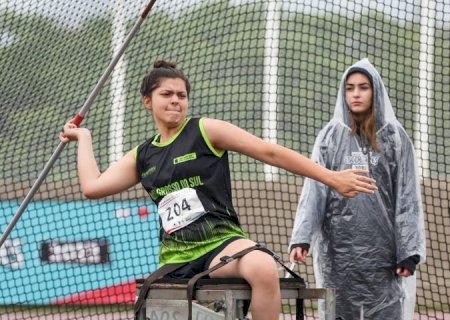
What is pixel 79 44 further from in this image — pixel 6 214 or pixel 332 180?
pixel 332 180

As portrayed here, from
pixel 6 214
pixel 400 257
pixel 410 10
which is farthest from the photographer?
pixel 6 214

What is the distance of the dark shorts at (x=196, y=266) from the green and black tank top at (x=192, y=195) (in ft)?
0.08

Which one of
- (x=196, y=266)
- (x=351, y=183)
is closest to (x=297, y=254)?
(x=196, y=266)

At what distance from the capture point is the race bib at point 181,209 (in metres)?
5.37

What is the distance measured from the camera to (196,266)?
5.35 m

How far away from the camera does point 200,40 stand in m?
9.80

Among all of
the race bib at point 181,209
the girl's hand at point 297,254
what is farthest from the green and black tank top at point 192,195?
the girl's hand at point 297,254

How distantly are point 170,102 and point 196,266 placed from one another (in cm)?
74

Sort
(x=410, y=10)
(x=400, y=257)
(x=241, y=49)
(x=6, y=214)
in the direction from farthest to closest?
(x=6, y=214)
(x=241, y=49)
(x=410, y=10)
(x=400, y=257)

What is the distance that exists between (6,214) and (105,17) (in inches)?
96.2

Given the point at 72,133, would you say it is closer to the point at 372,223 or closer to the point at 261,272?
the point at 261,272

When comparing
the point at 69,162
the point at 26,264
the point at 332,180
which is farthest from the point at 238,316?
the point at 26,264

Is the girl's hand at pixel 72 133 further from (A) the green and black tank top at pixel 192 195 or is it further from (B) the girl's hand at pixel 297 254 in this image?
(B) the girl's hand at pixel 297 254

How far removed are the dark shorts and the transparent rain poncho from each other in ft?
4.04
